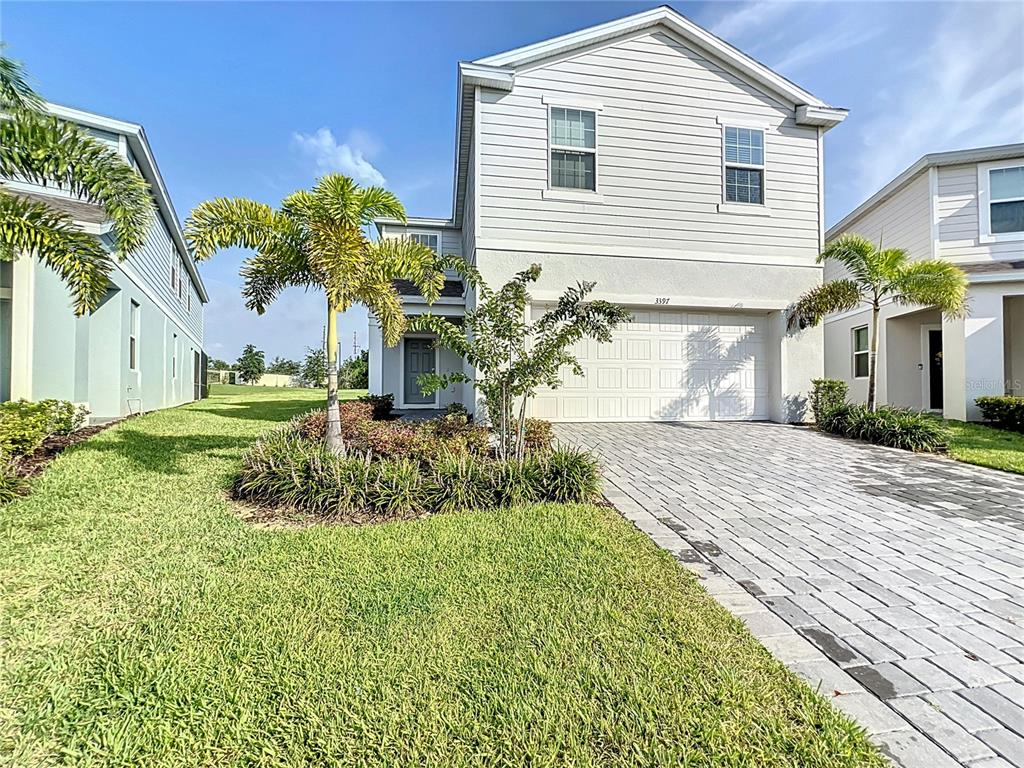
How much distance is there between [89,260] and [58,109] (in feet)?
30.2

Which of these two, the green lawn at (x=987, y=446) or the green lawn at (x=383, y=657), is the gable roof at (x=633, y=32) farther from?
the green lawn at (x=383, y=657)

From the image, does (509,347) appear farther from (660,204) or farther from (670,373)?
(660,204)

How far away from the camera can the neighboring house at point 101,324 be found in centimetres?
766

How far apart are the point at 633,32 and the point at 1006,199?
10.4 m

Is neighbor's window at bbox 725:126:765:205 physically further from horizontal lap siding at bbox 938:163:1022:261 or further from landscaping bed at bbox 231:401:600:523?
landscaping bed at bbox 231:401:600:523

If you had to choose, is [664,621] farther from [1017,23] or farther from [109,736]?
[1017,23]

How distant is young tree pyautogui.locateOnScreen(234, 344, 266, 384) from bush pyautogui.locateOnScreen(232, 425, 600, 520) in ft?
125

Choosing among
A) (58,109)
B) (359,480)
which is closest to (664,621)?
(359,480)

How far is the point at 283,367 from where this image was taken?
138ft

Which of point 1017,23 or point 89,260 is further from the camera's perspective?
point 1017,23

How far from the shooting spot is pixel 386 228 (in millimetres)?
14914

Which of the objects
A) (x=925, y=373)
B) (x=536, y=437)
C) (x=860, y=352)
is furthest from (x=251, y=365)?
(x=925, y=373)

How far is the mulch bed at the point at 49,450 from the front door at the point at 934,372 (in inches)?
764

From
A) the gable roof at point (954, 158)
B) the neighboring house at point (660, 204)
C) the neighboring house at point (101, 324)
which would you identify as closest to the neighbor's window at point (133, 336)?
the neighboring house at point (101, 324)
